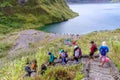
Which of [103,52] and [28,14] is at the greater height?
[28,14]

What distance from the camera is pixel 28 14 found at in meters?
146

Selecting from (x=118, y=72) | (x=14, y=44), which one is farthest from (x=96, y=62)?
(x=14, y=44)

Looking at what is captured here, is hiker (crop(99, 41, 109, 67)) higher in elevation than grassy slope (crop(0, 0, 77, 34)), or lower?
lower

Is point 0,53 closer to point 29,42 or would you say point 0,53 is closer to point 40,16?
point 29,42

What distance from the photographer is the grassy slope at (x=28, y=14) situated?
425 feet

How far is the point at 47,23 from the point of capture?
139750 mm

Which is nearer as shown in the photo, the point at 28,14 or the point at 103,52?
the point at 103,52

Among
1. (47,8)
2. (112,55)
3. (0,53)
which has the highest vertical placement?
(47,8)

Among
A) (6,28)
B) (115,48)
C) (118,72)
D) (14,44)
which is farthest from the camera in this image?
(6,28)

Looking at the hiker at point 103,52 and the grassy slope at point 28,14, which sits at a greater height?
the grassy slope at point 28,14

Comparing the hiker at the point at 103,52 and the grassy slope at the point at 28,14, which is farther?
the grassy slope at the point at 28,14

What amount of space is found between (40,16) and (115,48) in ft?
417

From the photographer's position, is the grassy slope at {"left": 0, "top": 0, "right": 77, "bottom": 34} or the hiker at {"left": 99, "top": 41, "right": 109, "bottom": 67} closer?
the hiker at {"left": 99, "top": 41, "right": 109, "bottom": 67}

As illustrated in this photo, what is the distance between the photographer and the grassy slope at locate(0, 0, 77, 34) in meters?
129
